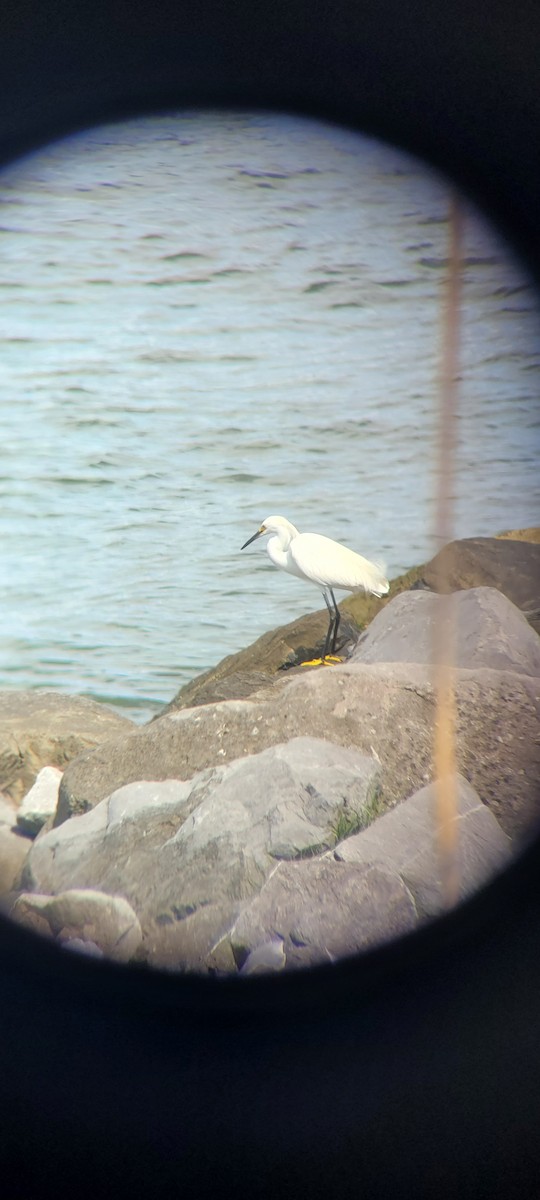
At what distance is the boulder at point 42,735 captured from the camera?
302 centimetres

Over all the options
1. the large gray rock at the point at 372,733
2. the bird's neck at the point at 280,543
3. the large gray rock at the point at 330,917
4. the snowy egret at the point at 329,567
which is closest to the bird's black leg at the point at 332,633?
the snowy egret at the point at 329,567

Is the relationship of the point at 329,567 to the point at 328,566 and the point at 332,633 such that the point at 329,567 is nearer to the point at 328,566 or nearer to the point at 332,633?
the point at 328,566

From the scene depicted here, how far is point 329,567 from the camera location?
11.0 ft

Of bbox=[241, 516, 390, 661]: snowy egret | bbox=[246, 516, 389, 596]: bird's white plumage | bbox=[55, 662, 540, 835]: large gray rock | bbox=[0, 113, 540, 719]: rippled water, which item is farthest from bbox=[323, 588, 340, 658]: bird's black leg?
bbox=[55, 662, 540, 835]: large gray rock

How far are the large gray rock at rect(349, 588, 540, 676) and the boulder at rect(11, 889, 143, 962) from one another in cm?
120

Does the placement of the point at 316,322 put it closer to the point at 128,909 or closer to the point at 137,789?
the point at 137,789

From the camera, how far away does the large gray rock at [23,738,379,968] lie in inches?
79.3

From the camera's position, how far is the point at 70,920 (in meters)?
2.10

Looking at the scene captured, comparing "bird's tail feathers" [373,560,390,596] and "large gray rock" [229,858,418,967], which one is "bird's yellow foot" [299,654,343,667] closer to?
"bird's tail feathers" [373,560,390,596]

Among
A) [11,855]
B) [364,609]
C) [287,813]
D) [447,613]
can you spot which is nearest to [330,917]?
[287,813]

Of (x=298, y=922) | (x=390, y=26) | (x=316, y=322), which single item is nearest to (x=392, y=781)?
(x=298, y=922)

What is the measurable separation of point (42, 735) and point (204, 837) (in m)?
1.17

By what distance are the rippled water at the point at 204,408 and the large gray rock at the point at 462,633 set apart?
38.1 inches

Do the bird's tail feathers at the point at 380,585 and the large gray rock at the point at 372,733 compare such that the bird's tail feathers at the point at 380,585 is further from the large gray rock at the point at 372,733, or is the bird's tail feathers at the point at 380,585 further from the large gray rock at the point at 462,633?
the large gray rock at the point at 372,733
